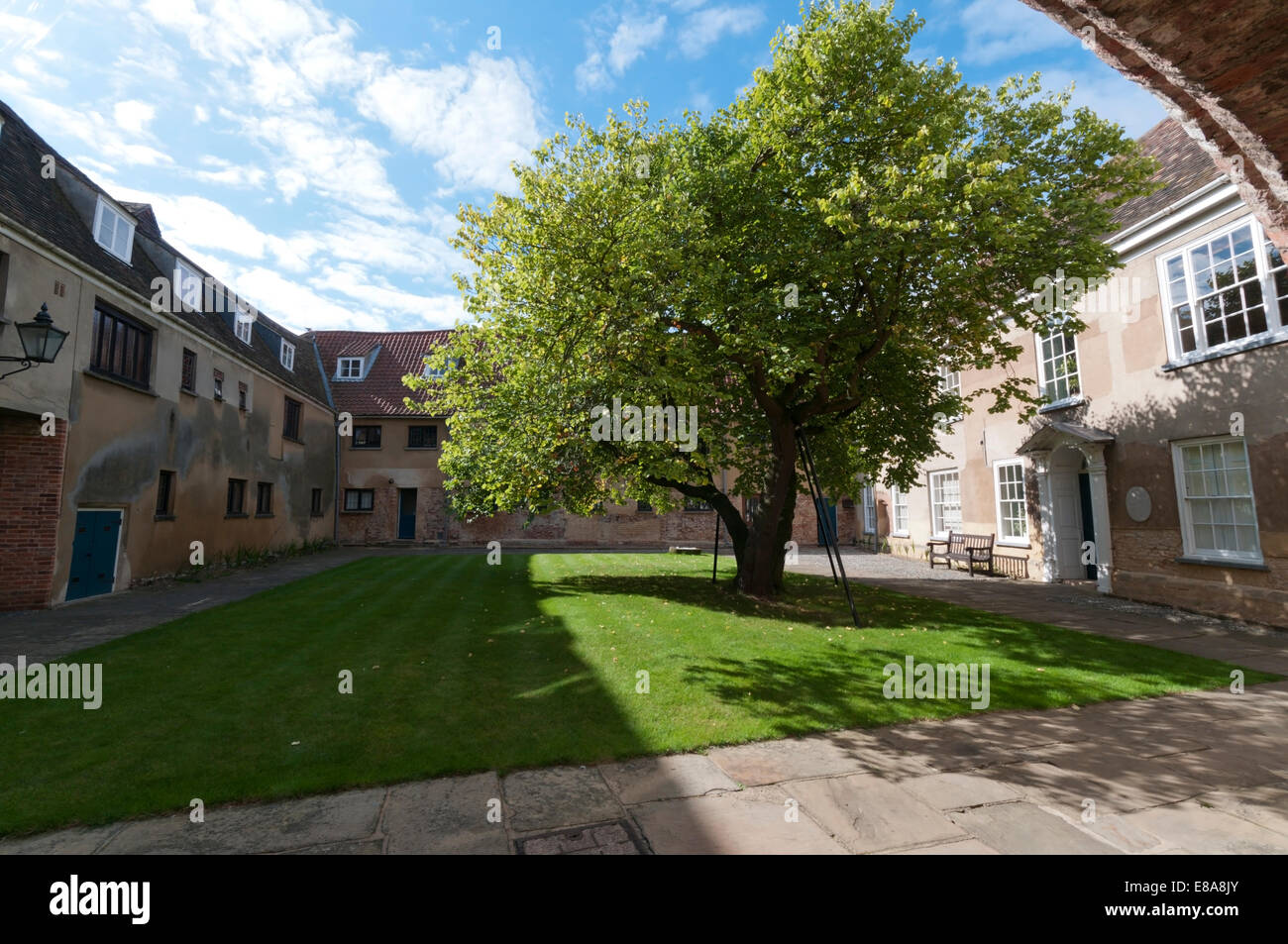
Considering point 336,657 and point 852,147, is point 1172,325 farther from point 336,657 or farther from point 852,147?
point 336,657

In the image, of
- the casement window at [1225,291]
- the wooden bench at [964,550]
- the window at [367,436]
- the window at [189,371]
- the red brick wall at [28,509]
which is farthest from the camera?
the window at [367,436]

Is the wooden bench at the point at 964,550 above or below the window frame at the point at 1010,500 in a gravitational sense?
below

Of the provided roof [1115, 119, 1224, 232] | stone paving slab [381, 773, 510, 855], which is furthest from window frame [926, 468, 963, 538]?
stone paving slab [381, 773, 510, 855]

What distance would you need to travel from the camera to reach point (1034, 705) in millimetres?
5836

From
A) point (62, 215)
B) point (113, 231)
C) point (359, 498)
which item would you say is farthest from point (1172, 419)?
point (359, 498)

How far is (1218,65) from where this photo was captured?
2605 mm

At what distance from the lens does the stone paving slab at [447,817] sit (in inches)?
131

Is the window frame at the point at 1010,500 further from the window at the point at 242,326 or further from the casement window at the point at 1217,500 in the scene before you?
the window at the point at 242,326

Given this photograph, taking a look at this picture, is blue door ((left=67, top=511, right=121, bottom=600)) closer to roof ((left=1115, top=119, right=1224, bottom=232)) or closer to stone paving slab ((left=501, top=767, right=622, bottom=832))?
stone paving slab ((left=501, top=767, right=622, bottom=832))

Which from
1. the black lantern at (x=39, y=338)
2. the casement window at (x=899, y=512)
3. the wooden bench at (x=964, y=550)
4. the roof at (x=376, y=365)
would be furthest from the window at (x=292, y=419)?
the wooden bench at (x=964, y=550)

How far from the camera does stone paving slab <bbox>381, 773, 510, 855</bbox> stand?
3.32 metres

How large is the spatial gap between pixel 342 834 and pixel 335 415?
27013 millimetres

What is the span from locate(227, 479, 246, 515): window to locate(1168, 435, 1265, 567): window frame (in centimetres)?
2417

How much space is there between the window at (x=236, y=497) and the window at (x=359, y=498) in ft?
29.2
